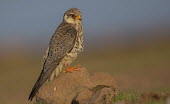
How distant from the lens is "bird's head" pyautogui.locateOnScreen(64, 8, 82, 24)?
1209 cm

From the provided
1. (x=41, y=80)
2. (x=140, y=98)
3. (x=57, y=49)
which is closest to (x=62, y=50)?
(x=57, y=49)

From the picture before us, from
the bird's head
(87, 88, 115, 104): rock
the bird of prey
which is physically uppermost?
the bird's head

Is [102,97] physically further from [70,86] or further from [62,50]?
[62,50]

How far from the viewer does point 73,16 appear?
477 inches

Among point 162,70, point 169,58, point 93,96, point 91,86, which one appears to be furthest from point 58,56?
point 169,58

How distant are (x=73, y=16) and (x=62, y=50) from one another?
1104mm

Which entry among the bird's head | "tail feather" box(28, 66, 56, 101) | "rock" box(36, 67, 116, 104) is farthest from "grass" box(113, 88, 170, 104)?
the bird's head

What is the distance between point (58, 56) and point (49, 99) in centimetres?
132

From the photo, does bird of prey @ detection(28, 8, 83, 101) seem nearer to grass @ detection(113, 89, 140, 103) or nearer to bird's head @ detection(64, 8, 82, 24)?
bird's head @ detection(64, 8, 82, 24)

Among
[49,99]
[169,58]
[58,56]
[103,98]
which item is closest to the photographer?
[103,98]

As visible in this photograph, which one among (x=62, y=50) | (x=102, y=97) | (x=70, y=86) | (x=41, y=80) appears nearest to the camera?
(x=102, y=97)

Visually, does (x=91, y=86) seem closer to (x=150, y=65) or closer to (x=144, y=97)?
(x=144, y=97)

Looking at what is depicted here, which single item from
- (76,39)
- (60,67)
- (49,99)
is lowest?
(49,99)

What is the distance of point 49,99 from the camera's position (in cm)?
1088
